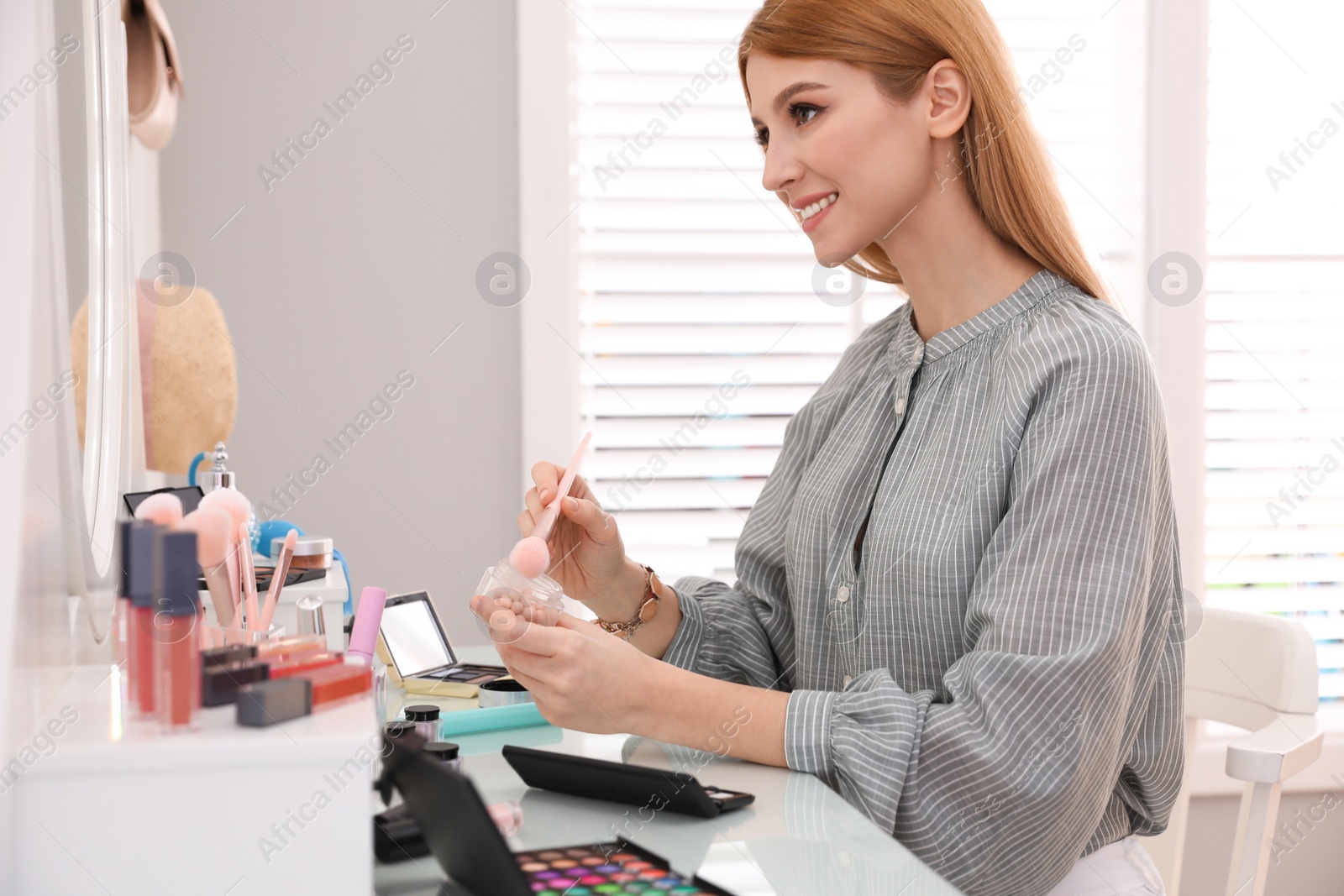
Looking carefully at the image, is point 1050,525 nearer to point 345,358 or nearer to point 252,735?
point 252,735

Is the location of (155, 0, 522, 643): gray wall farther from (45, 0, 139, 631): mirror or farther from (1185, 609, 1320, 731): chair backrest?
(1185, 609, 1320, 731): chair backrest

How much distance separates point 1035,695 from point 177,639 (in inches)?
22.6

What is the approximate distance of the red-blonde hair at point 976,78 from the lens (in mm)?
985

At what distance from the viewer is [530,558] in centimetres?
83

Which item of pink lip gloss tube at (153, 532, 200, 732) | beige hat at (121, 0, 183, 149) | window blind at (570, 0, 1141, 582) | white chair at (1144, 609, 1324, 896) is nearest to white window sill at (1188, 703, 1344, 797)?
white chair at (1144, 609, 1324, 896)

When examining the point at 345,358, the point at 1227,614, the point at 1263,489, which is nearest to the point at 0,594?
the point at 1227,614

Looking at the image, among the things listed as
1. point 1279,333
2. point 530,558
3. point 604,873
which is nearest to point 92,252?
point 530,558

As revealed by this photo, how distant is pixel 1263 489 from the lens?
1.99 meters

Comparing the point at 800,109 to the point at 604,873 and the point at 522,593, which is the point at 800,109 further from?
the point at 604,873

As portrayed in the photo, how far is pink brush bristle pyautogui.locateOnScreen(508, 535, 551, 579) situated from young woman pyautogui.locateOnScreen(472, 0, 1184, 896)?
1.9 inches

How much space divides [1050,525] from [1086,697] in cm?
13

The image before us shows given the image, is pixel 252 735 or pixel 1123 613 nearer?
pixel 252 735

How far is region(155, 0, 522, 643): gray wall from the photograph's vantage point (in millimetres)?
1836

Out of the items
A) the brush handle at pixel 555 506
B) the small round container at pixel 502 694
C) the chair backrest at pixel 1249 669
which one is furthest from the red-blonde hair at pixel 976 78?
the small round container at pixel 502 694
